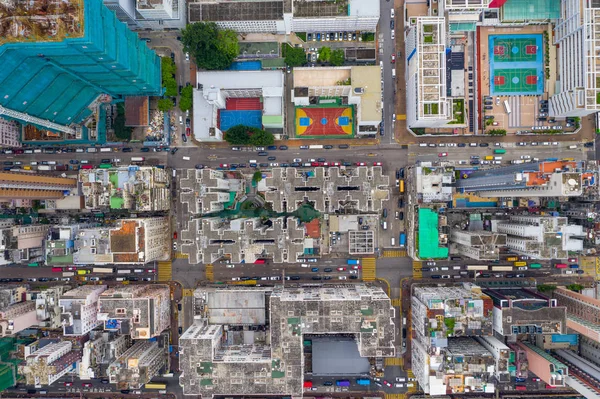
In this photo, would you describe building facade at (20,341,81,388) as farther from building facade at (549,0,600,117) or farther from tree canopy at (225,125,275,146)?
building facade at (549,0,600,117)

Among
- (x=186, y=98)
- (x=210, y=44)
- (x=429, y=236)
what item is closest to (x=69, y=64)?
(x=186, y=98)

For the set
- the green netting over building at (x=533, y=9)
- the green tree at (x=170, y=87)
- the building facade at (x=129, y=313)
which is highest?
the green netting over building at (x=533, y=9)

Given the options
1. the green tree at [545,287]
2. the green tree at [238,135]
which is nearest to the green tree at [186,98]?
the green tree at [238,135]

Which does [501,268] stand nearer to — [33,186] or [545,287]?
[545,287]

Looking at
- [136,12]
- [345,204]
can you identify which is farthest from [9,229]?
[345,204]

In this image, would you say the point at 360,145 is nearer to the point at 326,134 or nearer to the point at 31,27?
the point at 326,134

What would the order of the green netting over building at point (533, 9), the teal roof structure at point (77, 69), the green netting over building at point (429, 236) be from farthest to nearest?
the green netting over building at point (533, 9) → the green netting over building at point (429, 236) → the teal roof structure at point (77, 69)

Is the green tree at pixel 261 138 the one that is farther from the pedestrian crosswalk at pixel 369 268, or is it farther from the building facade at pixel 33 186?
the building facade at pixel 33 186

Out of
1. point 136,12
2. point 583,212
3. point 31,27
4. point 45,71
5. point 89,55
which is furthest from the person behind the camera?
point 136,12
